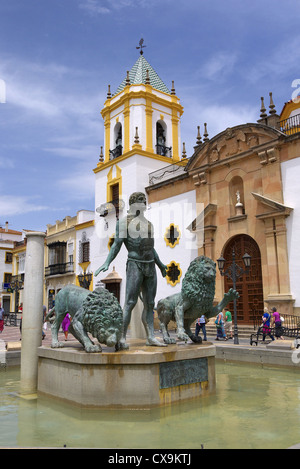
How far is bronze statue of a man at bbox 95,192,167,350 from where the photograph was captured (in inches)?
209

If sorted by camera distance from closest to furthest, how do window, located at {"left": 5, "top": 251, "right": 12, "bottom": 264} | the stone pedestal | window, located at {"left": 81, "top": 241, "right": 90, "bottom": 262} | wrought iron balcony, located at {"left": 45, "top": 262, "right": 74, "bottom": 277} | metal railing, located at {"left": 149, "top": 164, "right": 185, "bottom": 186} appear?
the stone pedestal < metal railing, located at {"left": 149, "top": 164, "right": 185, "bottom": 186} < window, located at {"left": 81, "top": 241, "right": 90, "bottom": 262} < wrought iron balcony, located at {"left": 45, "top": 262, "right": 74, "bottom": 277} < window, located at {"left": 5, "top": 251, "right": 12, "bottom": 264}

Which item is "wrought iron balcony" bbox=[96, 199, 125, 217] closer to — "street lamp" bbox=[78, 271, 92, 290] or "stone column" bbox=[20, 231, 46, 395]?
"street lamp" bbox=[78, 271, 92, 290]

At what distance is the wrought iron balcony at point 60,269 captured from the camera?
96.7ft

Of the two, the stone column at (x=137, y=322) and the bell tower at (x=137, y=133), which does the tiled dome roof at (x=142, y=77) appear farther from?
the stone column at (x=137, y=322)

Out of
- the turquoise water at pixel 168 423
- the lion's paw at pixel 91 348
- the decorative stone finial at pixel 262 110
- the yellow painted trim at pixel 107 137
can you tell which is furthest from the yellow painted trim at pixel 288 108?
the lion's paw at pixel 91 348

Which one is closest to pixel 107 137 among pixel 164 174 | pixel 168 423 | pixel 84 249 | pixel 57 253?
pixel 164 174

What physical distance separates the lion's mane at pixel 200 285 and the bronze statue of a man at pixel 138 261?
56 cm

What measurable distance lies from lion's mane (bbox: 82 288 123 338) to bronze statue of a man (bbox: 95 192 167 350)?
520 millimetres

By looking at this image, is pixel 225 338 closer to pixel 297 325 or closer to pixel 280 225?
pixel 297 325

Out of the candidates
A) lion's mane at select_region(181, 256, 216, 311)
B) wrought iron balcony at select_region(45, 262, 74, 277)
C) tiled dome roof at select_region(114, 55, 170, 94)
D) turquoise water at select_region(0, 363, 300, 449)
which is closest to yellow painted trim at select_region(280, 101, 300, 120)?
tiled dome roof at select_region(114, 55, 170, 94)

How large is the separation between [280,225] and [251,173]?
9.45 feet
